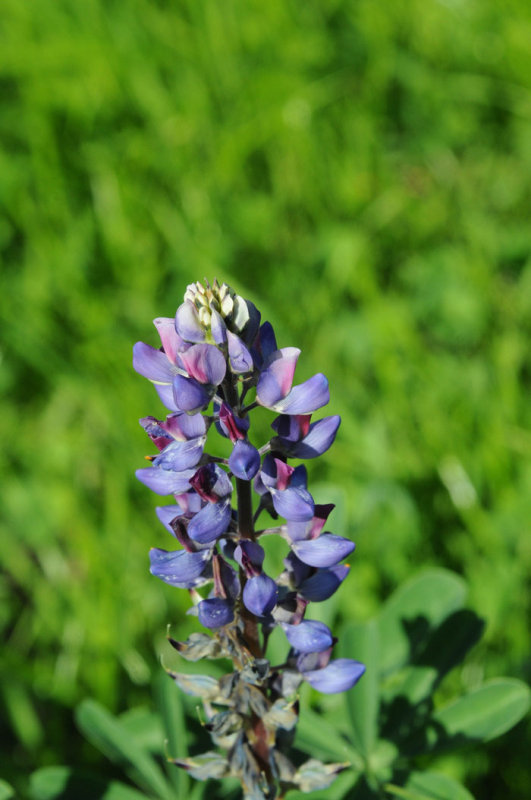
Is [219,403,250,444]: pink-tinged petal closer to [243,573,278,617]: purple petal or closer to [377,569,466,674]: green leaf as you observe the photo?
[243,573,278,617]: purple petal

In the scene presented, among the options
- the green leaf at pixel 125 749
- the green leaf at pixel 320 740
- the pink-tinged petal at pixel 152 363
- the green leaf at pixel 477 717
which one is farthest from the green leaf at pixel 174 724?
the pink-tinged petal at pixel 152 363

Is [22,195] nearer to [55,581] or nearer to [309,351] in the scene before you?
[309,351]

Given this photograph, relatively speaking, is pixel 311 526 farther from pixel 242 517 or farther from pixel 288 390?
pixel 288 390

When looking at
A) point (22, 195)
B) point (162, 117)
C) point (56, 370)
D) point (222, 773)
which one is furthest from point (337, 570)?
point (162, 117)

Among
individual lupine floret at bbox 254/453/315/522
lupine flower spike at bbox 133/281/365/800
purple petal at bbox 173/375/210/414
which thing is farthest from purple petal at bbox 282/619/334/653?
purple petal at bbox 173/375/210/414

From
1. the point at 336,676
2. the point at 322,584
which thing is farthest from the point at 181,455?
the point at 336,676

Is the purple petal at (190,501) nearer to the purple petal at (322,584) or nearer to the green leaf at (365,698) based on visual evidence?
the purple petal at (322,584)
